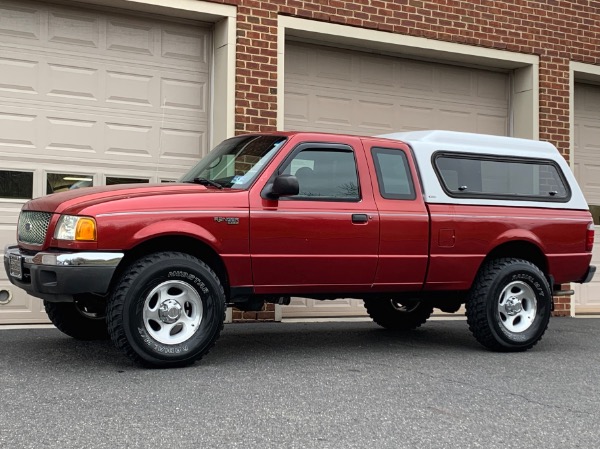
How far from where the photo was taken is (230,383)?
5641 mm

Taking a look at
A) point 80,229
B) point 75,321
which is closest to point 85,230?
point 80,229

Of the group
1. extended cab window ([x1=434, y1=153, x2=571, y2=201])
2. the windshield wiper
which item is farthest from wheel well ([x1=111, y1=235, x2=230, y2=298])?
extended cab window ([x1=434, y1=153, x2=571, y2=201])

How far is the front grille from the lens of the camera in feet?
20.6

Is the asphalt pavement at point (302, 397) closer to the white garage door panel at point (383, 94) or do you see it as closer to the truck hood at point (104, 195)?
the truck hood at point (104, 195)

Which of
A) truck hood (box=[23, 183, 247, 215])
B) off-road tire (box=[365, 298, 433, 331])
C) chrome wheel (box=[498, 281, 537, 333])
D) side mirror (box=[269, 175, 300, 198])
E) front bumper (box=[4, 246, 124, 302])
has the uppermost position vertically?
side mirror (box=[269, 175, 300, 198])

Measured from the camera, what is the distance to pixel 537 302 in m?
7.76

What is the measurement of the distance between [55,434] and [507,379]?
3.32 meters

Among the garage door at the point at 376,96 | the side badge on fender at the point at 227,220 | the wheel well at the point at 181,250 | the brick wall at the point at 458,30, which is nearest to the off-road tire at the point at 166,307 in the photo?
the wheel well at the point at 181,250

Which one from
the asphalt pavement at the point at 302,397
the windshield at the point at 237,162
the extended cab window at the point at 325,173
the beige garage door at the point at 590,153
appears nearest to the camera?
the asphalt pavement at the point at 302,397

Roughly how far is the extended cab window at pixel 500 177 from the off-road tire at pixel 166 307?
8.23ft

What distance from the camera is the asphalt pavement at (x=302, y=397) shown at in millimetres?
4242

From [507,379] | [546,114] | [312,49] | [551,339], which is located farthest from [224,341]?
[546,114]

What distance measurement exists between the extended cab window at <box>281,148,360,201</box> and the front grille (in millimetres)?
1878

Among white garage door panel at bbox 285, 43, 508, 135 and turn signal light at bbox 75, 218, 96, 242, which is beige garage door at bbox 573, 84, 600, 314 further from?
turn signal light at bbox 75, 218, 96, 242
